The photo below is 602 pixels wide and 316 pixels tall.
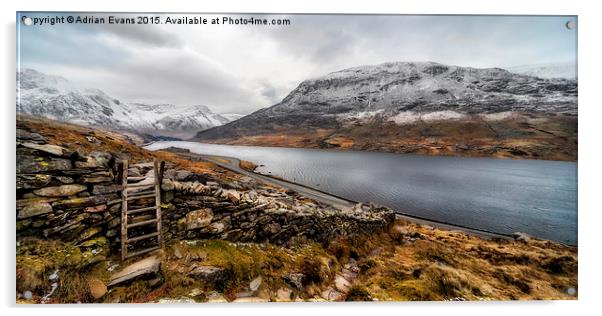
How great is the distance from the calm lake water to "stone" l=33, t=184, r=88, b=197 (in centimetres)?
161

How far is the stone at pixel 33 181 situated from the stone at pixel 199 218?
5.93 feet

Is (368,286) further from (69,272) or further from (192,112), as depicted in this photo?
(192,112)

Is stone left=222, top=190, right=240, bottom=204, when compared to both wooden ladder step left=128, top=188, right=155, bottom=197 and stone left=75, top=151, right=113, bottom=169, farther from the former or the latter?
stone left=75, top=151, right=113, bottom=169

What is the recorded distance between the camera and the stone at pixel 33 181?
281 cm

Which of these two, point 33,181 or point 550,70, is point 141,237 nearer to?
point 33,181

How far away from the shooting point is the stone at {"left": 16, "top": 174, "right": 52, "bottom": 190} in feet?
9.21

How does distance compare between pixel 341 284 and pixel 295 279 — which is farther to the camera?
pixel 341 284

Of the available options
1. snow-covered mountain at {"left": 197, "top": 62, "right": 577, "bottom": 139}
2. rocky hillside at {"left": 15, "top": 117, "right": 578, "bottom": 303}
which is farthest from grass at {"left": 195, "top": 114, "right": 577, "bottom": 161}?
rocky hillside at {"left": 15, "top": 117, "right": 578, "bottom": 303}

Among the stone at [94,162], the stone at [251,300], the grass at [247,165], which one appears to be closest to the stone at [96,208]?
the stone at [94,162]

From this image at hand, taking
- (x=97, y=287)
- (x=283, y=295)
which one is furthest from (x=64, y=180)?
(x=283, y=295)

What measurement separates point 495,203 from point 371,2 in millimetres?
5961

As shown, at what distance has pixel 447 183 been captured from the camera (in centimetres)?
816

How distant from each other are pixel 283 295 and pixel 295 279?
29 cm

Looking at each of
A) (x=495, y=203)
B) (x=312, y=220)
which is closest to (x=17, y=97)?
(x=312, y=220)
